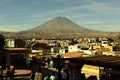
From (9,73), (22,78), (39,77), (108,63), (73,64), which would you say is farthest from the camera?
(22,78)

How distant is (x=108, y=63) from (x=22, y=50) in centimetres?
1966

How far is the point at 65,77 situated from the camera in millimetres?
12258

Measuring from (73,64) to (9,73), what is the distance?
5.31 m

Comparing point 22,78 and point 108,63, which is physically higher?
point 108,63

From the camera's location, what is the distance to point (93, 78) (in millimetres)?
10422

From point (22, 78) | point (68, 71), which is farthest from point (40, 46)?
point (68, 71)

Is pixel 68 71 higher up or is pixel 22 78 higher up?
pixel 68 71

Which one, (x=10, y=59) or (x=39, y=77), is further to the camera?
(x=10, y=59)

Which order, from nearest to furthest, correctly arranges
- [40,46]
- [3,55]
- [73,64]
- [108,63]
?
[108,63]
[73,64]
[3,55]
[40,46]

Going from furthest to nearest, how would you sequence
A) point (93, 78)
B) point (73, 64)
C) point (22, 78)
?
1. point (22, 78)
2. point (73, 64)
3. point (93, 78)

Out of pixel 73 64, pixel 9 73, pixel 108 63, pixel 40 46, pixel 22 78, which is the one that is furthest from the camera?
pixel 40 46

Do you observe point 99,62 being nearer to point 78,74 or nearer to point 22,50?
point 78,74

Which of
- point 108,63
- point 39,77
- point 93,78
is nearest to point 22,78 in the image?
point 39,77

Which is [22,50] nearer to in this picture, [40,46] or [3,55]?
[3,55]
